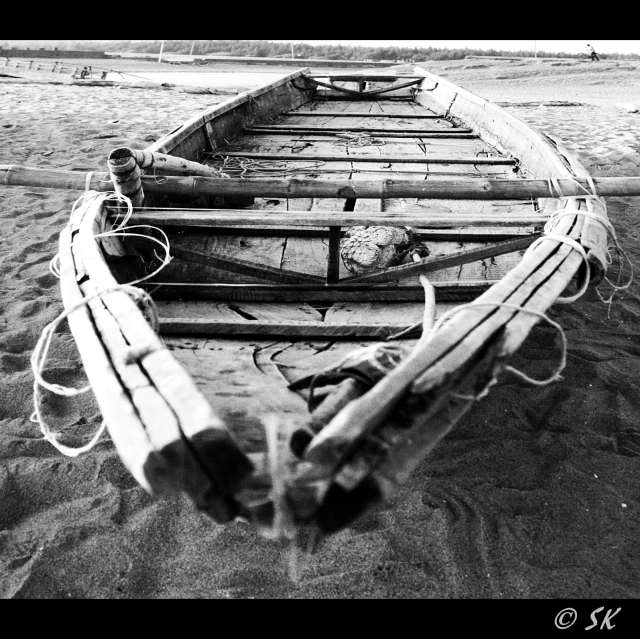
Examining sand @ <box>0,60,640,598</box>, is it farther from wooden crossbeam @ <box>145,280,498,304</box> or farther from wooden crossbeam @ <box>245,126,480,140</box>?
wooden crossbeam @ <box>245,126,480,140</box>

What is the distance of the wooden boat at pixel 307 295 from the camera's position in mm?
1093

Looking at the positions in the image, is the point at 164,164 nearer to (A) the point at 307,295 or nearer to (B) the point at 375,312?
(A) the point at 307,295

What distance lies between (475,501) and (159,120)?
8.78 metres

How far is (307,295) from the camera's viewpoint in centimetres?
253

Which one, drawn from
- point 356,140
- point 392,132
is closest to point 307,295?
point 356,140

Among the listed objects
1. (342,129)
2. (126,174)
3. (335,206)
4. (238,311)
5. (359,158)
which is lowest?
(238,311)

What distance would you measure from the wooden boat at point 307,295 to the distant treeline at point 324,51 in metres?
23.9

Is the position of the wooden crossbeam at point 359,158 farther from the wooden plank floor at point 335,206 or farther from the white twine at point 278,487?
the white twine at point 278,487

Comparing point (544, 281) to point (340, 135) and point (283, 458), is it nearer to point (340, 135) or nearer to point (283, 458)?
point (283, 458)

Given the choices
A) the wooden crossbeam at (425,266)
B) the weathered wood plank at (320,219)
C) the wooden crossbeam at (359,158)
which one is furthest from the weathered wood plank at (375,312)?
the wooden crossbeam at (359,158)

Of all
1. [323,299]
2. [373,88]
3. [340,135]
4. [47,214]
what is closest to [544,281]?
[323,299]

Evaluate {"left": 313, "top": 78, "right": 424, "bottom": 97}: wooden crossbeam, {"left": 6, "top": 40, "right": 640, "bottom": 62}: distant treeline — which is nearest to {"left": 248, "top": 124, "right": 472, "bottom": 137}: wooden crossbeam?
{"left": 313, "top": 78, "right": 424, "bottom": 97}: wooden crossbeam

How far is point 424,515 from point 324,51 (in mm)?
32348
